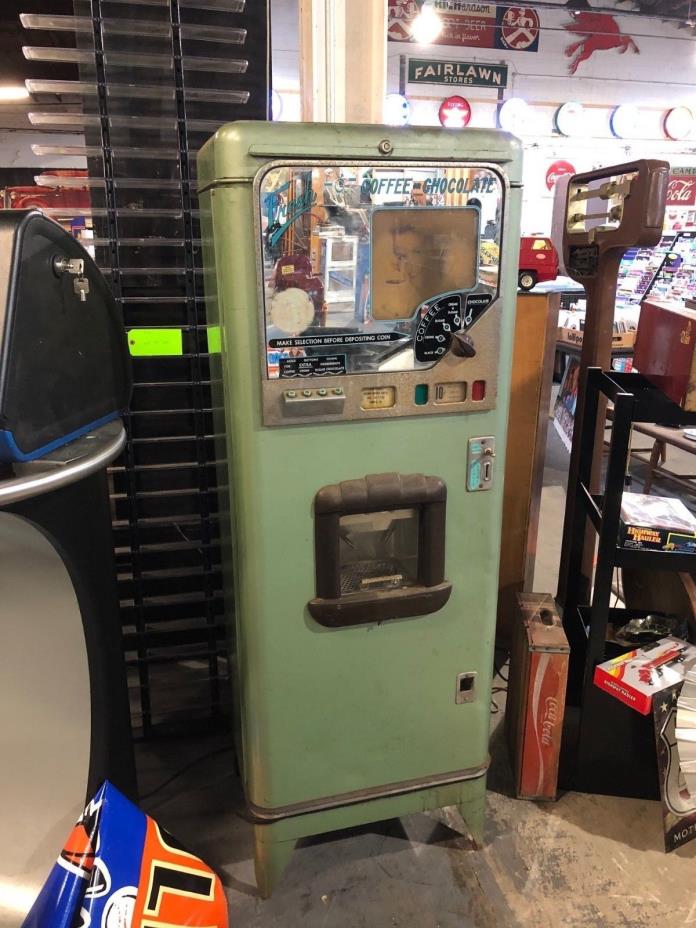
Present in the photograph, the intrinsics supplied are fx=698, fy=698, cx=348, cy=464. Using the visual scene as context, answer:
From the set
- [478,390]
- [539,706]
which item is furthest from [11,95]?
[539,706]

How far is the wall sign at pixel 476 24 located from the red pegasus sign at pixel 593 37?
48 cm

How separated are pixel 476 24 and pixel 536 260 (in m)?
3.04

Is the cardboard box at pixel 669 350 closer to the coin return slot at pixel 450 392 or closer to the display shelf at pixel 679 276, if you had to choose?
the coin return slot at pixel 450 392

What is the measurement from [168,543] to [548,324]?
145 cm

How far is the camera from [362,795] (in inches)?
66.5

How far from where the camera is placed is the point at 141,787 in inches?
81.0

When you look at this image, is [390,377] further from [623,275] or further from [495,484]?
[623,275]

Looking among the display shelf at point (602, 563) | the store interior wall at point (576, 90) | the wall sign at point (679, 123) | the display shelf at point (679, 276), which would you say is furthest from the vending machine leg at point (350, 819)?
the wall sign at point (679, 123)

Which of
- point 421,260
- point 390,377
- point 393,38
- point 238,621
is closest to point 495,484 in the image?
point 390,377

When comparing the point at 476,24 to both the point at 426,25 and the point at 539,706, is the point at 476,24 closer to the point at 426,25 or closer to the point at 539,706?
the point at 426,25

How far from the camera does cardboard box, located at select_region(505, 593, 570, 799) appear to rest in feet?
6.30

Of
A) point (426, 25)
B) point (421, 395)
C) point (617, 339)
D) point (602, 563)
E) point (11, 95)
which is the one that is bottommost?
point (602, 563)

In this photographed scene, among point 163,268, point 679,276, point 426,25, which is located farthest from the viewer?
point 426,25

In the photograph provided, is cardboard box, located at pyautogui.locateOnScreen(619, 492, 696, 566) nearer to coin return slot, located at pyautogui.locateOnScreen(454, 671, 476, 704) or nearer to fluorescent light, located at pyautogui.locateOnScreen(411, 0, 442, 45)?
coin return slot, located at pyautogui.locateOnScreen(454, 671, 476, 704)
